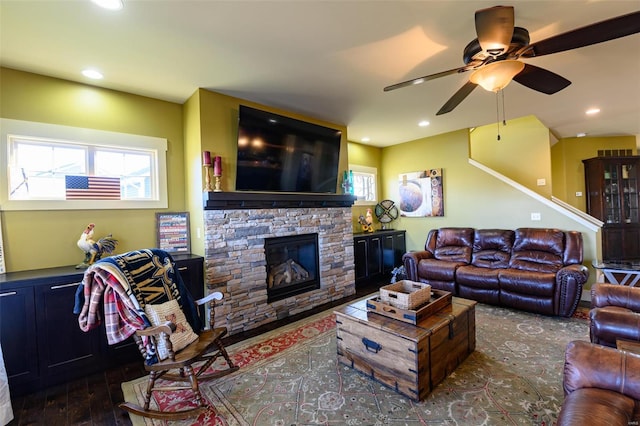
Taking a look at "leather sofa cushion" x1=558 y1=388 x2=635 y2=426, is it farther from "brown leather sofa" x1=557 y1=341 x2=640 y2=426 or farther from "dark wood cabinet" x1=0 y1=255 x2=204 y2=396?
"dark wood cabinet" x1=0 y1=255 x2=204 y2=396

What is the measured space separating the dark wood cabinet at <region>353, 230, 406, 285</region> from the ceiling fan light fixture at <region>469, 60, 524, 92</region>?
10.0 ft

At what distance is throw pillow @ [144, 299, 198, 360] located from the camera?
6.61 feet

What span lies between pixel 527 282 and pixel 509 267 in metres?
→ 0.50

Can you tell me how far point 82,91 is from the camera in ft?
9.45

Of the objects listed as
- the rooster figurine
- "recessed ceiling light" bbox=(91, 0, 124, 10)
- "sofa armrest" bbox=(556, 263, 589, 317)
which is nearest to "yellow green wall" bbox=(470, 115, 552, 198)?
"sofa armrest" bbox=(556, 263, 589, 317)

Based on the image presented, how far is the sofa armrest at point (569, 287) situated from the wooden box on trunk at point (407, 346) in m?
Result: 1.49

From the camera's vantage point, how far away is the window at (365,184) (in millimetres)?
5629

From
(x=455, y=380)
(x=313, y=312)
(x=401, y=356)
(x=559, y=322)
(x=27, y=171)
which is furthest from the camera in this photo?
(x=313, y=312)

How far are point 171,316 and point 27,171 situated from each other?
2.08 m

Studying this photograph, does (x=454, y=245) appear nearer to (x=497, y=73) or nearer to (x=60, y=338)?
(x=497, y=73)

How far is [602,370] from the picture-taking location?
1233 millimetres

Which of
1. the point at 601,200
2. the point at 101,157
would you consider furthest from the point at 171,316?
the point at 601,200

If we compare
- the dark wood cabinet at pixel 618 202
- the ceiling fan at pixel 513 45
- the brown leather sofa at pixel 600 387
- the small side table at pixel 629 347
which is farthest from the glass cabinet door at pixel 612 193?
the brown leather sofa at pixel 600 387

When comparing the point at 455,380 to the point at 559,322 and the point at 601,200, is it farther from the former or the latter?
the point at 601,200
